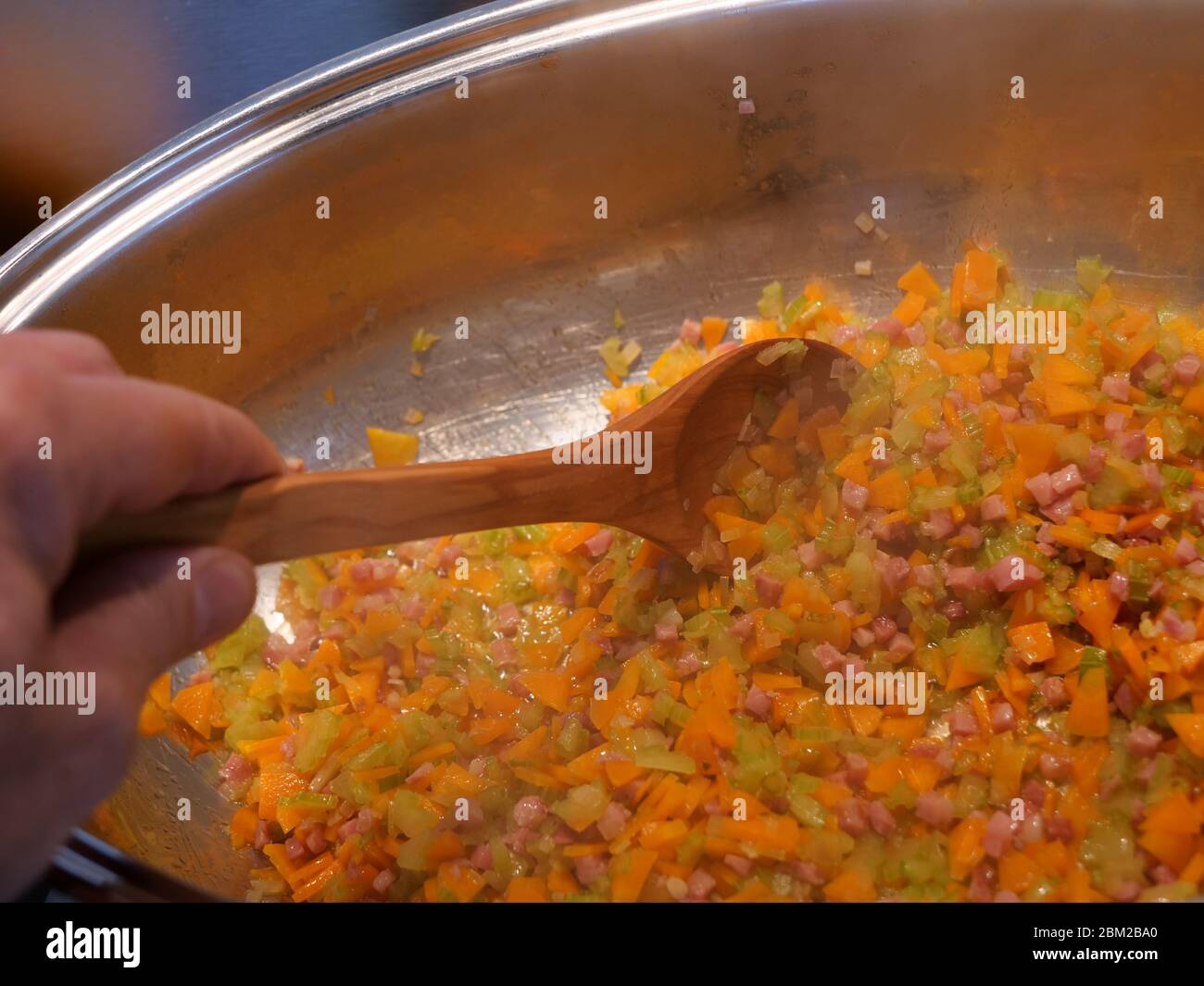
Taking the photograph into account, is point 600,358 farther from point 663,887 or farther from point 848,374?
point 663,887

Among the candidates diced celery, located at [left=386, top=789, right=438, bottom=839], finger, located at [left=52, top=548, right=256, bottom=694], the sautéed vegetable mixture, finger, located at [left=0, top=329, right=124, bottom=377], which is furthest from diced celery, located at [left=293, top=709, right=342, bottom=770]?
finger, located at [left=0, top=329, right=124, bottom=377]

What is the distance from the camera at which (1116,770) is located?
152 centimetres

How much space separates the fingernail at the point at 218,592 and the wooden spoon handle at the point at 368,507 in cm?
7

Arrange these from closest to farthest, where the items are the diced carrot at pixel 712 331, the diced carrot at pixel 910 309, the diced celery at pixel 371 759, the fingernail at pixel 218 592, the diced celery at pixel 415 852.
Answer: the fingernail at pixel 218 592 < the diced celery at pixel 415 852 < the diced celery at pixel 371 759 < the diced carrot at pixel 910 309 < the diced carrot at pixel 712 331

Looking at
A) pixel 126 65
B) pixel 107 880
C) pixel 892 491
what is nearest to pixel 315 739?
pixel 107 880

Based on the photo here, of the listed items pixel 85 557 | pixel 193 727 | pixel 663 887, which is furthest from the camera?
pixel 193 727

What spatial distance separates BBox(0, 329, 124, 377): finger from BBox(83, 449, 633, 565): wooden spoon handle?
0.57 feet

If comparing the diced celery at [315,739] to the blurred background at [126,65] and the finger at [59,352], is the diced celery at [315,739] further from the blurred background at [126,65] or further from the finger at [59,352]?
the blurred background at [126,65]

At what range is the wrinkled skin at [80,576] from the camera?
2.96 feet

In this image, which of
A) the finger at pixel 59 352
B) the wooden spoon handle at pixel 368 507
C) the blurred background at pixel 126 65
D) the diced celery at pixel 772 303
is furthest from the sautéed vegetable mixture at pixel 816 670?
the blurred background at pixel 126 65

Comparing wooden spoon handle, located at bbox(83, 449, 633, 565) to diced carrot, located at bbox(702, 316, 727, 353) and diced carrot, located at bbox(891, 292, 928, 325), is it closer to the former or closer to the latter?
diced carrot, located at bbox(702, 316, 727, 353)

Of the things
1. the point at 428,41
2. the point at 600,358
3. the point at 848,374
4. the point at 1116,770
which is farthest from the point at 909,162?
the point at 1116,770

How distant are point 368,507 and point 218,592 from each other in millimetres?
308
